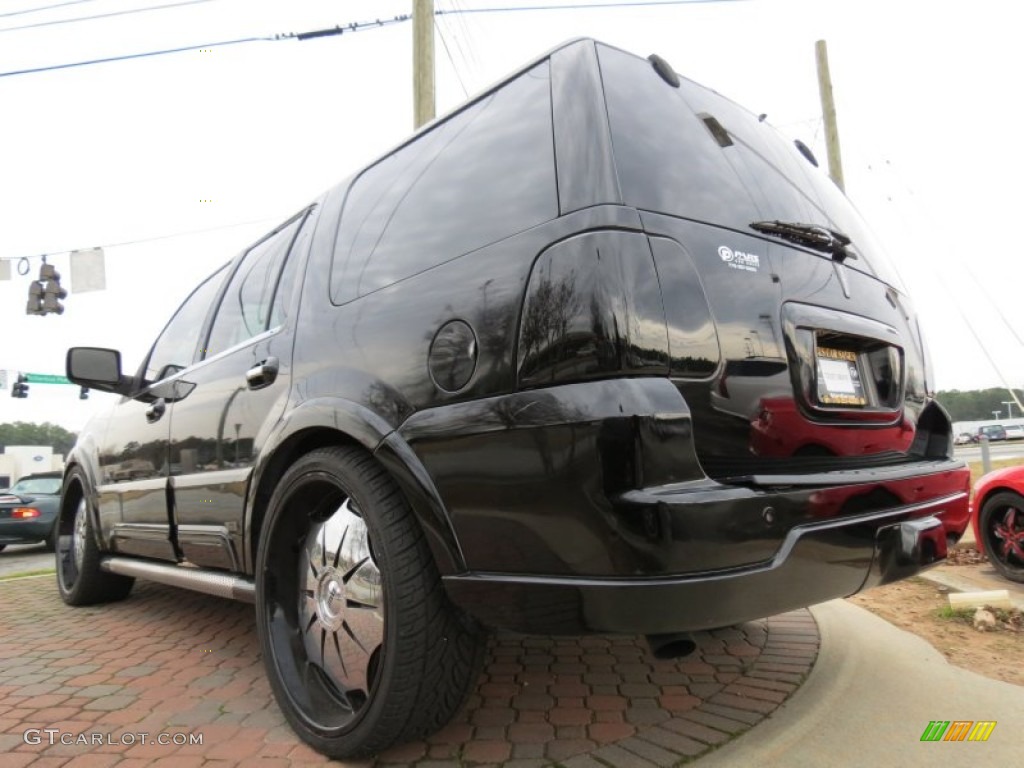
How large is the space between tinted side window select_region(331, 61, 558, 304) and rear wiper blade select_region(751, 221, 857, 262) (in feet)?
2.18

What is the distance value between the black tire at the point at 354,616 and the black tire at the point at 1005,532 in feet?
15.1

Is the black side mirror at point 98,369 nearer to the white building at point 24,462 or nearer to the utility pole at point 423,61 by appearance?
the utility pole at point 423,61

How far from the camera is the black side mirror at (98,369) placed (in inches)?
154

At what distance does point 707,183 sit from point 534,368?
0.76 meters

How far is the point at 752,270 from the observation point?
1821mm

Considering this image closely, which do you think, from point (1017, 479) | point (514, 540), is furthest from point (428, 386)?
point (1017, 479)

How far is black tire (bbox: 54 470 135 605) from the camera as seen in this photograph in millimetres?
4453

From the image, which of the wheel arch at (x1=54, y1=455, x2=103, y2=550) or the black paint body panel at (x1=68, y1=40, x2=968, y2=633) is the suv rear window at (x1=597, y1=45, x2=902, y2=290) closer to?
the black paint body panel at (x1=68, y1=40, x2=968, y2=633)

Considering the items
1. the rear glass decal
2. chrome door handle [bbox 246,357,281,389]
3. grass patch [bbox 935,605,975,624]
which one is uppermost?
the rear glass decal

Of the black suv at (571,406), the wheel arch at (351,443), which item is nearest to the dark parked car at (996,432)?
the black suv at (571,406)

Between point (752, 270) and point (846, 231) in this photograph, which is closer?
point (752, 270)

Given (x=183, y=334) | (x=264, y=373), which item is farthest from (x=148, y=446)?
(x=264, y=373)

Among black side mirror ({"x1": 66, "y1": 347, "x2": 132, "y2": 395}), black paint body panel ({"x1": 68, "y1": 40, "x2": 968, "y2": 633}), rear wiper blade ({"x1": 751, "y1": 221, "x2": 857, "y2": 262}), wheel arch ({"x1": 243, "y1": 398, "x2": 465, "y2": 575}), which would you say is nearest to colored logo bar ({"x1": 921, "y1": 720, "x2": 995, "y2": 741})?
black paint body panel ({"x1": 68, "y1": 40, "x2": 968, "y2": 633})

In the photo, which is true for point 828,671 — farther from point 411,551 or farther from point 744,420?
point 411,551
